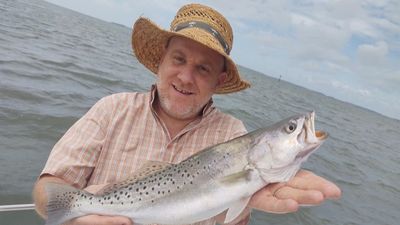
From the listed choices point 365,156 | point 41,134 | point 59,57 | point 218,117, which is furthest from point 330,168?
point 59,57

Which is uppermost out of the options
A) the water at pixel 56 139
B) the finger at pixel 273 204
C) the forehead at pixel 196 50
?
the forehead at pixel 196 50

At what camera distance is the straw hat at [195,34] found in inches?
146

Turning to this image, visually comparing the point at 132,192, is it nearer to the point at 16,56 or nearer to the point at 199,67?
the point at 199,67

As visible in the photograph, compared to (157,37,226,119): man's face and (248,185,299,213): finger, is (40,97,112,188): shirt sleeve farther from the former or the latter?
(248,185,299,213): finger

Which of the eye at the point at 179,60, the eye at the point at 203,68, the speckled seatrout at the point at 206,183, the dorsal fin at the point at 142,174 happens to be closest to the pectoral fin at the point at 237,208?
the speckled seatrout at the point at 206,183

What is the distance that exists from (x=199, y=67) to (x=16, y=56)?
15394 mm

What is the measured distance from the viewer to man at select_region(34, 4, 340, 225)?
3.53 metres

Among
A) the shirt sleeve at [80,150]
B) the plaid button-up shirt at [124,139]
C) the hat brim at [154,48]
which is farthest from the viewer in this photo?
the hat brim at [154,48]

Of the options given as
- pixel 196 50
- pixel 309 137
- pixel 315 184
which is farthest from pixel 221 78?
pixel 315 184

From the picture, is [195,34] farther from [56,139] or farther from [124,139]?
[56,139]

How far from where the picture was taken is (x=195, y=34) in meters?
3.63

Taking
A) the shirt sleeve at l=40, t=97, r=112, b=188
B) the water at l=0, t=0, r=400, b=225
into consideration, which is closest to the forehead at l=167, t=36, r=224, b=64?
the shirt sleeve at l=40, t=97, r=112, b=188

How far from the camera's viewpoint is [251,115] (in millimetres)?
22797

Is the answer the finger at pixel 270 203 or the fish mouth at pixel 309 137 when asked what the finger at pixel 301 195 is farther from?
the fish mouth at pixel 309 137
